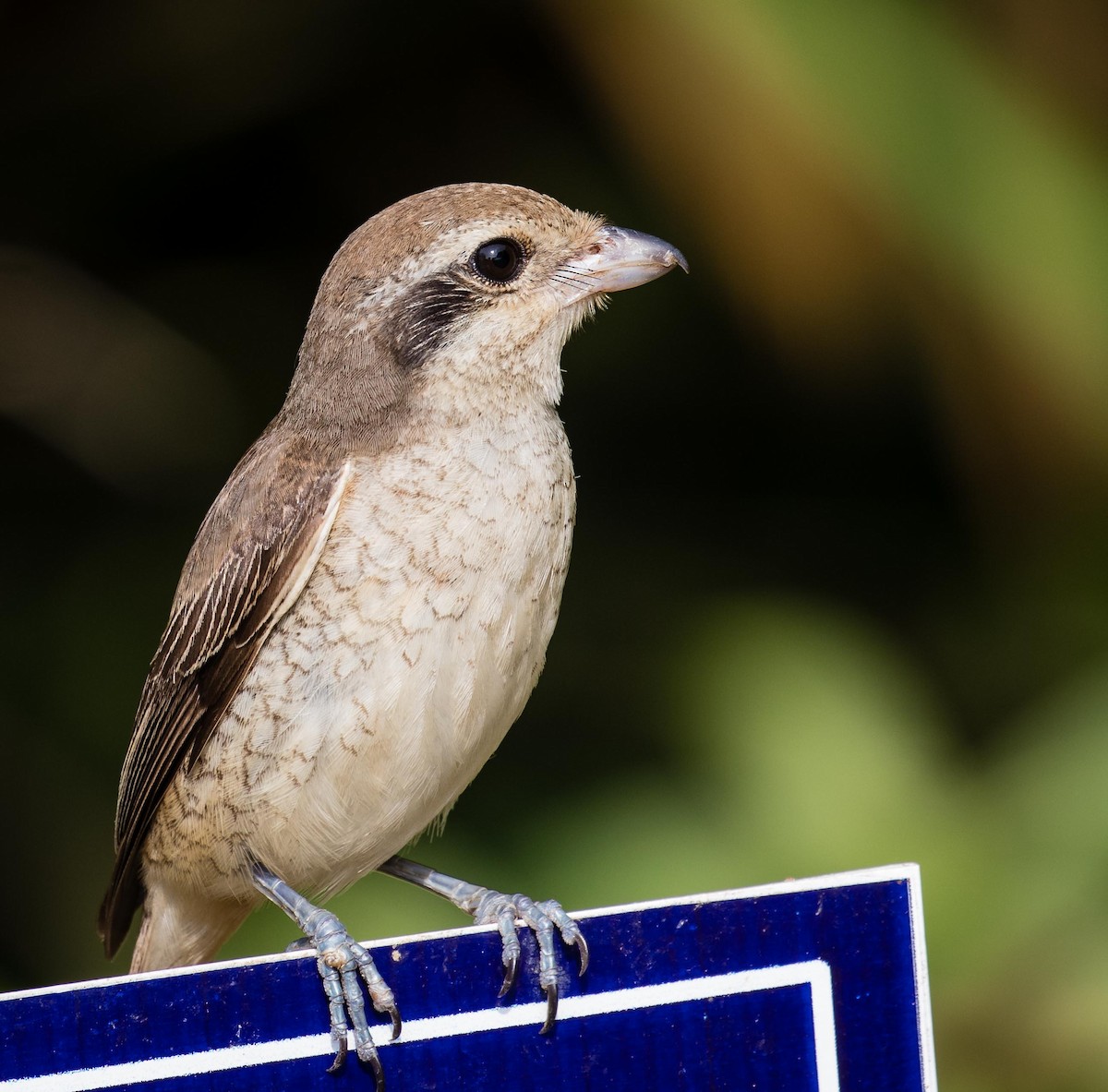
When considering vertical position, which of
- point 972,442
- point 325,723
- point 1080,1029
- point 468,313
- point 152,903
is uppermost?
point 972,442

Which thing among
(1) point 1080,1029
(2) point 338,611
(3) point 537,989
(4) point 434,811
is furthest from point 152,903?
(1) point 1080,1029

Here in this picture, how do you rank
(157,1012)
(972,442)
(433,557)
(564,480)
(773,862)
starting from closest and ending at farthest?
(157,1012), (433,557), (564,480), (773,862), (972,442)

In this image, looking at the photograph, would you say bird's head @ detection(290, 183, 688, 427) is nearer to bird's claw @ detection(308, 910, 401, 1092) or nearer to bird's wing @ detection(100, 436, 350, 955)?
bird's wing @ detection(100, 436, 350, 955)

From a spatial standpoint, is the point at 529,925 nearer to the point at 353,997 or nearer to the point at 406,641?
the point at 353,997

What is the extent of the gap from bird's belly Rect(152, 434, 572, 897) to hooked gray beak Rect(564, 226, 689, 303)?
0.29 metres

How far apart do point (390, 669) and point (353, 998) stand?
0.59 meters

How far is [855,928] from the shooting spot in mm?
1333

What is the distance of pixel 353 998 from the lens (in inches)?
53.1

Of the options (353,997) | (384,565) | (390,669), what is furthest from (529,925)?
(384,565)

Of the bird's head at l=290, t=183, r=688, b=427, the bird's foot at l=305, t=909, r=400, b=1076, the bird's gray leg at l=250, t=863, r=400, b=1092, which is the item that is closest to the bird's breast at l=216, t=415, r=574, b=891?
the bird's head at l=290, t=183, r=688, b=427

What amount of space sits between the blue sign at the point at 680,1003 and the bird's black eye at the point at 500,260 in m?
1.10

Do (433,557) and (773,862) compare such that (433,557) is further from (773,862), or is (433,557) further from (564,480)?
(773,862)

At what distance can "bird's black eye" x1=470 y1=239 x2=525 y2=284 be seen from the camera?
207 cm

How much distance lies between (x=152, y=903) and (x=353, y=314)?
1151 mm
